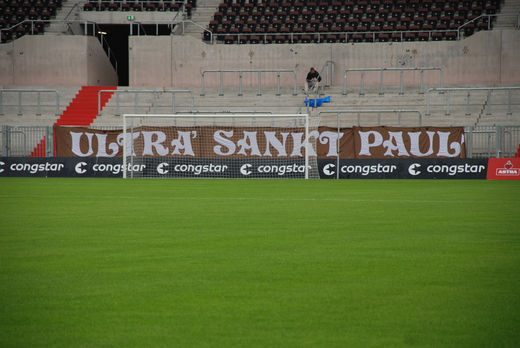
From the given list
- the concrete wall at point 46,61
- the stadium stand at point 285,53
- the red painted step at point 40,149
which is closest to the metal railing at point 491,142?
the stadium stand at point 285,53

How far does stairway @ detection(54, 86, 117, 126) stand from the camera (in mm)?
31641

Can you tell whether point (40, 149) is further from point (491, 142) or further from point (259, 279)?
point (259, 279)

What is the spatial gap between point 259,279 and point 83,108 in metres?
29.8

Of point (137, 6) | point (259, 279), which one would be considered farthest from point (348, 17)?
point (259, 279)

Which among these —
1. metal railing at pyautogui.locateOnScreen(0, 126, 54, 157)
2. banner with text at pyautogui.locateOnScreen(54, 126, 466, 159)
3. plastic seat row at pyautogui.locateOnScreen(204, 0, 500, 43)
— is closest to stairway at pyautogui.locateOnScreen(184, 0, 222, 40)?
plastic seat row at pyautogui.locateOnScreen(204, 0, 500, 43)

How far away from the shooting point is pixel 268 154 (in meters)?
23.6

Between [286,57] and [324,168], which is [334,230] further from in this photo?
[286,57]

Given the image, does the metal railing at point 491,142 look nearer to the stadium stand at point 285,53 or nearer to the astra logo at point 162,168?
the stadium stand at point 285,53

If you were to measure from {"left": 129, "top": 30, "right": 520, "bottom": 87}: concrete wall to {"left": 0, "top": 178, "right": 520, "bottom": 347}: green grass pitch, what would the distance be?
2589cm

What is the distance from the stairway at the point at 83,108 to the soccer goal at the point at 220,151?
27.3 feet

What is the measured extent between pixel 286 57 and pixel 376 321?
1297 inches

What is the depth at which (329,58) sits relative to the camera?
3559cm

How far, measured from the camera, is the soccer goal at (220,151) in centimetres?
2311

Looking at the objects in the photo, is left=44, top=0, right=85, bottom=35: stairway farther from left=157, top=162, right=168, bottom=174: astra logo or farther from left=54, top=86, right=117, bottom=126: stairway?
left=157, top=162, right=168, bottom=174: astra logo
